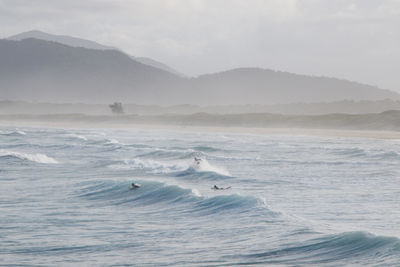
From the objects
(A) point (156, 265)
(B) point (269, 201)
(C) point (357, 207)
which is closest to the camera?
(A) point (156, 265)

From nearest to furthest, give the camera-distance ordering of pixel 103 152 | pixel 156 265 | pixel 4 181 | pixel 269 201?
pixel 156 265, pixel 269 201, pixel 4 181, pixel 103 152

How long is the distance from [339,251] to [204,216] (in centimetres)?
489

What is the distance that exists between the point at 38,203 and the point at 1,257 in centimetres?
645

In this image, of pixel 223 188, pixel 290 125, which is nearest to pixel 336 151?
pixel 223 188

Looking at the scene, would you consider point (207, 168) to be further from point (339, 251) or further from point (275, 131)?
point (275, 131)

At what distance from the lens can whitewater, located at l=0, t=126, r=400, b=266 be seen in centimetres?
1238

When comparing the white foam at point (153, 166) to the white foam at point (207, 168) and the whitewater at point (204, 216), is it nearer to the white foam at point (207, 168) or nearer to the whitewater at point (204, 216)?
the whitewater at point (204, 216)

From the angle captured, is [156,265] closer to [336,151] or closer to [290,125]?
[336,151]

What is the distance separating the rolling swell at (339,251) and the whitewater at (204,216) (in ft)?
0.06

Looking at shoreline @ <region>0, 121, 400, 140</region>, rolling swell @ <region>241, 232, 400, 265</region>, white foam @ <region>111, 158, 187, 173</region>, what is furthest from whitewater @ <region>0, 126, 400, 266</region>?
shoreline @ <region>0, 121, 400, 140</region>

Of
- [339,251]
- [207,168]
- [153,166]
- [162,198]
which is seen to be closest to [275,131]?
[153,166]

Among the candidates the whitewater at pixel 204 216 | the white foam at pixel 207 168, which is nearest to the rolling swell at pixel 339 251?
the whitewater at pixel 204 216

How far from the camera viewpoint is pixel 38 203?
1862cm

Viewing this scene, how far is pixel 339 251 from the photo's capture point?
1257cm
